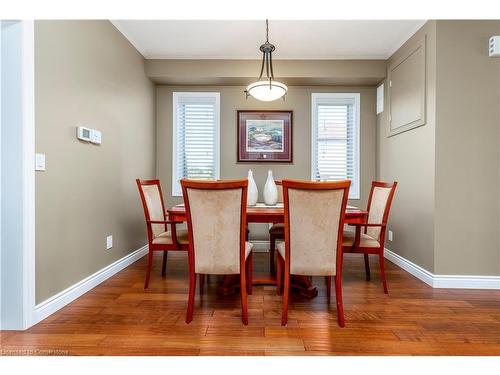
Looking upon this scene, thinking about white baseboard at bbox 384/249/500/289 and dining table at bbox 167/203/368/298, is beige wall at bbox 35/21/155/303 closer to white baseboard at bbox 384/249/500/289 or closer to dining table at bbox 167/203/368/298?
dining table at bbox 167/203/368/298

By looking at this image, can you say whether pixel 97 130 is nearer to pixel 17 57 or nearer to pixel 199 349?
pixel 17 57

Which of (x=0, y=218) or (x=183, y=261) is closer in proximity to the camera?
(x=0, y=218)

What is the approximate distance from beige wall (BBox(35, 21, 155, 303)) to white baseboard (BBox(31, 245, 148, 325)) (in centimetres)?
5

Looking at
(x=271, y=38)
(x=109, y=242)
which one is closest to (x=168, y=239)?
(x=109, y=242)

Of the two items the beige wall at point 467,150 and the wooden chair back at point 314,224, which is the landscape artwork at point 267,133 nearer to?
the beige wall at point 467,150

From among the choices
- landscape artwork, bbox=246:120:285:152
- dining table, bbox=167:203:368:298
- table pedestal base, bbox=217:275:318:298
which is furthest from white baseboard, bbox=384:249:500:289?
landscape artwork, bbox=246:120:285:152

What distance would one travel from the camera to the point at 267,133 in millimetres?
4055

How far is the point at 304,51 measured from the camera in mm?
3576

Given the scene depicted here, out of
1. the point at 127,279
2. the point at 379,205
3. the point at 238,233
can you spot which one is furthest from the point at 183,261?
the point at 379,205

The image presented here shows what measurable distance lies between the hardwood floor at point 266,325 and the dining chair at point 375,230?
14.5 inches

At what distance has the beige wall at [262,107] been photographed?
4.06 metres

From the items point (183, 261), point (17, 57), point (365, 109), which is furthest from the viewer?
point (365, 109)

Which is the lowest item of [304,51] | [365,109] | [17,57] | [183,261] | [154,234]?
[183,261]
